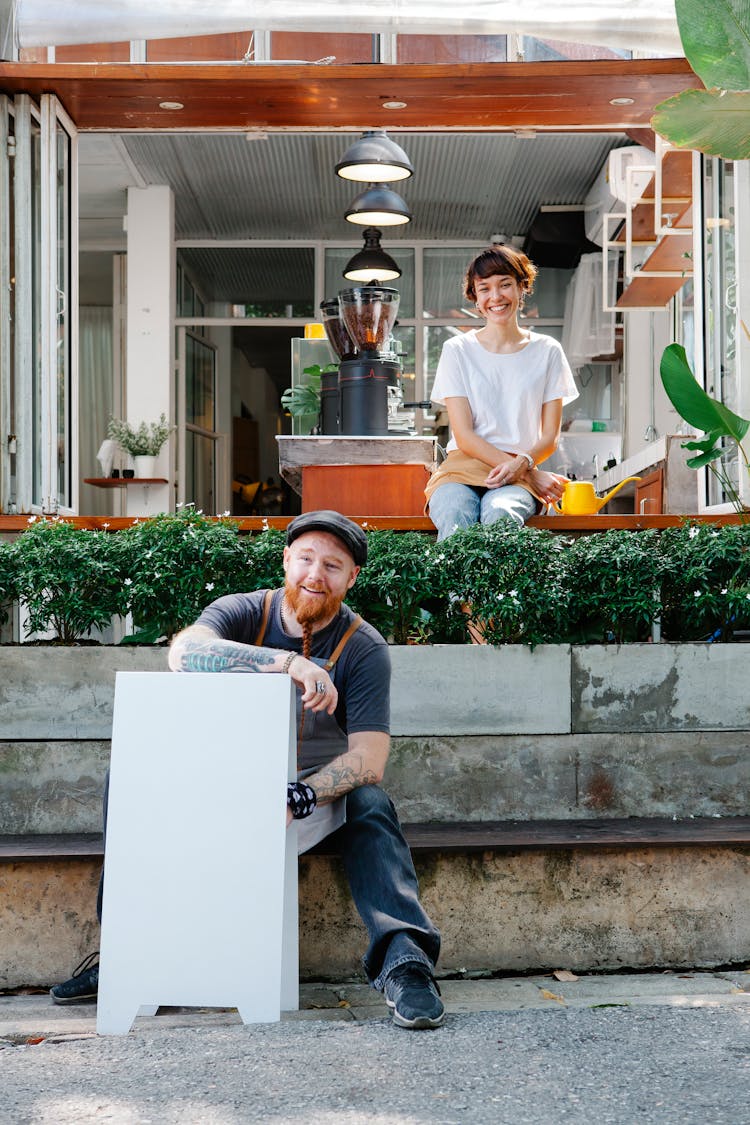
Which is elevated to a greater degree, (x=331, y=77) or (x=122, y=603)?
(x=331, y=77)

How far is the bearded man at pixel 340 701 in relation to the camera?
3.00 metres

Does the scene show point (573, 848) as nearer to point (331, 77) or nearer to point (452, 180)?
point (331, 77)

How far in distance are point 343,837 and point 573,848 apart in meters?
0.69

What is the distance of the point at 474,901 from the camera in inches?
138

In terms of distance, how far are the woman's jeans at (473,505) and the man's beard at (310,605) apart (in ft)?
4.30

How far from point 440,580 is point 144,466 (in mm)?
6636

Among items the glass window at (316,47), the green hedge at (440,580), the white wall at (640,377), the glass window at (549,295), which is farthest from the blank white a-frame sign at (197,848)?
the glass window at (549,295)

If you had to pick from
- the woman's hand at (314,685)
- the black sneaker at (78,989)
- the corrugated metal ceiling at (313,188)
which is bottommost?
the black sneaker at (78,989)

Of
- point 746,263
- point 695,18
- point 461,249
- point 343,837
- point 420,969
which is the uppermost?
point 461,249

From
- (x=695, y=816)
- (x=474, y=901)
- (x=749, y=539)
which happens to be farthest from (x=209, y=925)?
(x=749, y=539)

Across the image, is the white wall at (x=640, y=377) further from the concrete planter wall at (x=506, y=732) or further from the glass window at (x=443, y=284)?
the concrete planter wall at (x=506, y=732)

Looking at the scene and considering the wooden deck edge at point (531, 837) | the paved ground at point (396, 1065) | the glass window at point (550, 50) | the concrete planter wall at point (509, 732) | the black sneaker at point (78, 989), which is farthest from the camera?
the glass window at point (550, 50)

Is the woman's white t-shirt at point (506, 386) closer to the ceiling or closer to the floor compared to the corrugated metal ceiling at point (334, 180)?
closer to the floor

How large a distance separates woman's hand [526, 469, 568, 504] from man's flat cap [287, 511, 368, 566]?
1.64 metres
